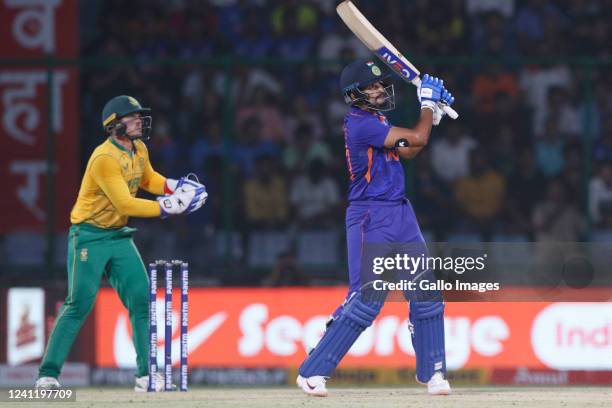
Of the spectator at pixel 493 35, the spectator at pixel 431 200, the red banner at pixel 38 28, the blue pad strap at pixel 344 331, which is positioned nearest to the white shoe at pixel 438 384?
the blue pad strap at pixel 344 331

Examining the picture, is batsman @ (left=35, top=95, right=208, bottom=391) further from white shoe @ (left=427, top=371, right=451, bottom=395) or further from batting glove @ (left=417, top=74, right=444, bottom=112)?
white shoe @ (left=427, top=371, right=451, bottom=395)

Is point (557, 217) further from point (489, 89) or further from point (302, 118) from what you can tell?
point (302, 118)

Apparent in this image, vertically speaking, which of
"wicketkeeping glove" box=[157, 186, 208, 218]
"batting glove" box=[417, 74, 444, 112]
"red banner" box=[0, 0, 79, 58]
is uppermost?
"red banner" box=[0, 0, 79, 58]

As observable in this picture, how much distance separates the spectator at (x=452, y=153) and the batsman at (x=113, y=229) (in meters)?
4.16

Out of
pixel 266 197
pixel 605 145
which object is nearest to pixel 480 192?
pixel 605 145

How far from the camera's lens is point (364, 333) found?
11312mm

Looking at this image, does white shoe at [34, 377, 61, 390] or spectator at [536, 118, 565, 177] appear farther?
spectator at [536, 118, 565, 177]

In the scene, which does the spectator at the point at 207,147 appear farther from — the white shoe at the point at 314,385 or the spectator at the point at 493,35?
the white shoe at the point at 314,385

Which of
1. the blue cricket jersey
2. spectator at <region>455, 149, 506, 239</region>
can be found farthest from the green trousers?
spectator at <region>455, 149, 506, 239</region>

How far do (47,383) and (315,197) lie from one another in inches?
161

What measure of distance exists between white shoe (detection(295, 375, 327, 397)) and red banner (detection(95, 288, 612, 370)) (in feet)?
8.63

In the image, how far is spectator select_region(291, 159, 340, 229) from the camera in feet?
41.8

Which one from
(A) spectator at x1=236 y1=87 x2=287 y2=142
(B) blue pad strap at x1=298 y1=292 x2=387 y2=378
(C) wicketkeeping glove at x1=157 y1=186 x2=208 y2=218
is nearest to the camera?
(B) blue pad strap at x1=298 y1=292 x2=387 y2=378

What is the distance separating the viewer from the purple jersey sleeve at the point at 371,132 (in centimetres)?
857
